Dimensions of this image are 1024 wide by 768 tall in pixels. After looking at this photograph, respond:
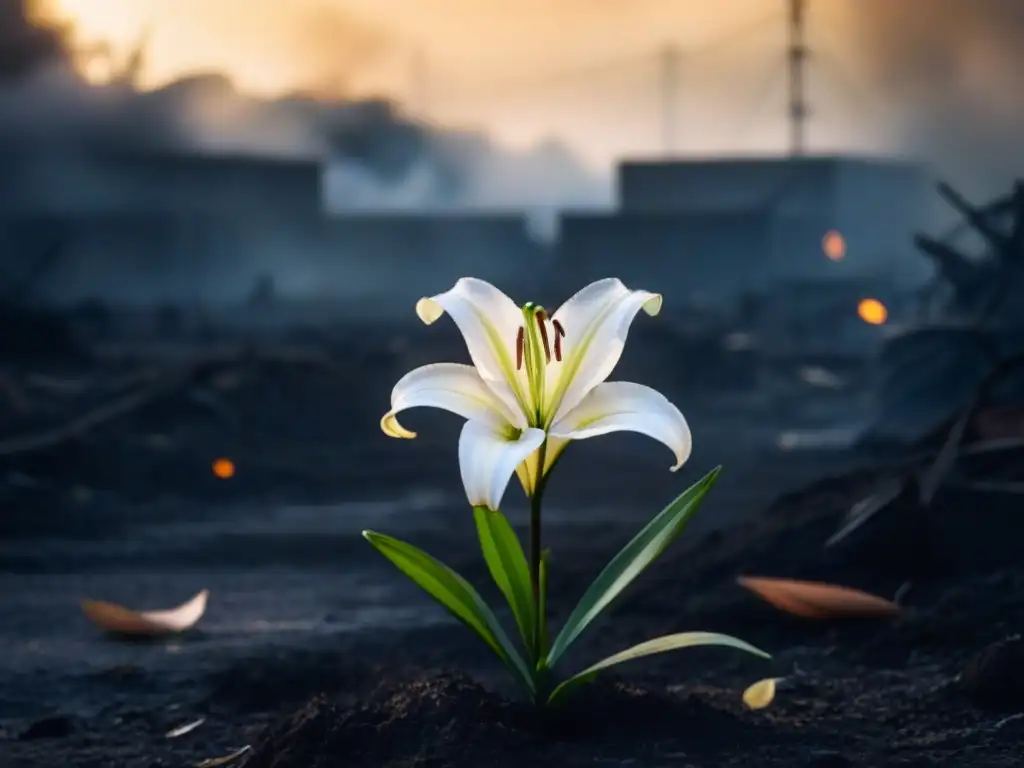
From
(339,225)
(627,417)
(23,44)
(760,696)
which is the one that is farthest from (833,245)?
(627,417)

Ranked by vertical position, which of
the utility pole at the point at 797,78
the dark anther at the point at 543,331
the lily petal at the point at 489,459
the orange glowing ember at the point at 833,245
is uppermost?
the utility pole at the point at 797,78

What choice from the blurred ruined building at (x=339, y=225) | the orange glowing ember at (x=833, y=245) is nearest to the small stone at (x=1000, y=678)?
the blurred ruined building at (x=339, y=225)

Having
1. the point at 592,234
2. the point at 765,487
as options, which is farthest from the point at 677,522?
the point at 592,234

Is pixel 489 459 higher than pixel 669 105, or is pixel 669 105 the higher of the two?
pixel 669 105

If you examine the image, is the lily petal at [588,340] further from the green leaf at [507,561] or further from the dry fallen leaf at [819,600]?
the dry fallen leaf at [819,600]

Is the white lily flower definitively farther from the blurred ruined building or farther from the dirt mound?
the blurred ruined building

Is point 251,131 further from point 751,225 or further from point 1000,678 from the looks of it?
point 1000,678
